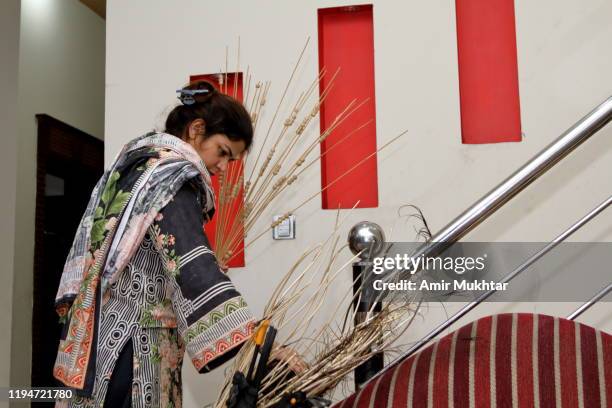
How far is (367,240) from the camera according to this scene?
4.64ft

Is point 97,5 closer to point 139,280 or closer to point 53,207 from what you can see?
point 53,207

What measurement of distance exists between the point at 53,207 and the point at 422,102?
270cm

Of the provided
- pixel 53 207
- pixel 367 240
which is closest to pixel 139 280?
pixel 367 240

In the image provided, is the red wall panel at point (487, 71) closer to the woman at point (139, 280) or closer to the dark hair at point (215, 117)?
the dark hair at point (215, 117)

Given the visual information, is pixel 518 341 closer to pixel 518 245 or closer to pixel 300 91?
Result: pixel 518 245

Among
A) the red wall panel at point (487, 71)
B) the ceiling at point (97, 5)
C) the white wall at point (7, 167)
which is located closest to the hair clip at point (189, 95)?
the red wall panel at point (487, 71)

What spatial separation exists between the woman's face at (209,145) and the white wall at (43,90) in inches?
91.0

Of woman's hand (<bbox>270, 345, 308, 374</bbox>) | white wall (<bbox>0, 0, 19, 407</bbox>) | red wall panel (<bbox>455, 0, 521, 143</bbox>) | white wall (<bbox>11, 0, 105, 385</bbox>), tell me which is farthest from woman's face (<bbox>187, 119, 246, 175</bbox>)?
white wall (<bbox>11, 0, 105, 385</bbox>)

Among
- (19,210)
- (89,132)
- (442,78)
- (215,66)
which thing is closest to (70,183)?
(89,132)

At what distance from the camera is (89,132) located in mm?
4188

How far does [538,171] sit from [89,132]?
11.2ft

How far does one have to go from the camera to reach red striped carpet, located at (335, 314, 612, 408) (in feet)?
3.22

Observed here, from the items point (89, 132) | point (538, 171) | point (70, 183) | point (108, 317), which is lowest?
point (108, 317)

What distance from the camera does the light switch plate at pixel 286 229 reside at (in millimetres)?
2172
